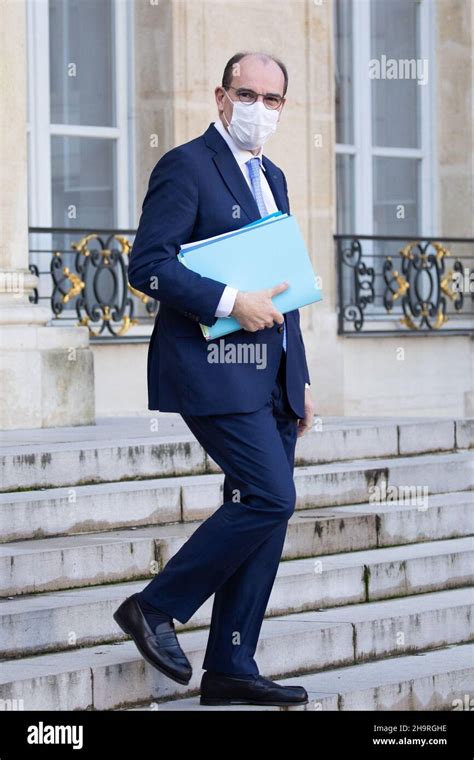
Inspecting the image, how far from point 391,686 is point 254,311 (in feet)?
5.19

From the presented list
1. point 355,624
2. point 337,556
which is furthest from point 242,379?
point 337,556

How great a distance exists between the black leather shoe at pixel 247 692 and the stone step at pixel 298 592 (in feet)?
2.46

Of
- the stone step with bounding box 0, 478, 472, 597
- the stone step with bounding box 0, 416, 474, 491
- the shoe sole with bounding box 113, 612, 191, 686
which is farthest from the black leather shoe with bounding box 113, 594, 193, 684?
the stone step with bounding box 0, 416, 474, 491

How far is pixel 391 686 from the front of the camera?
18.5 feet

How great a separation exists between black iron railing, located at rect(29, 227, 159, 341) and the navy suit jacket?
5.12 meters

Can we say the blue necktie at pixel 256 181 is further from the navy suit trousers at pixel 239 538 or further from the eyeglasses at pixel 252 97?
the navy suit trousers at pixel 239 538

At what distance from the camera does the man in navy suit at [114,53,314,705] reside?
15.6 ft

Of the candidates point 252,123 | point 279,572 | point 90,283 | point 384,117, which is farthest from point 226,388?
point 384,117

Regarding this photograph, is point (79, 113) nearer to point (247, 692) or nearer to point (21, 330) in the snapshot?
point (21, 330)

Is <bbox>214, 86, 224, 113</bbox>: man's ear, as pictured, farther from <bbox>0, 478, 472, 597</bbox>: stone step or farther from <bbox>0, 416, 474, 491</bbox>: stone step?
<bbox>0, 416, 474, 491</bbox>: stone step
